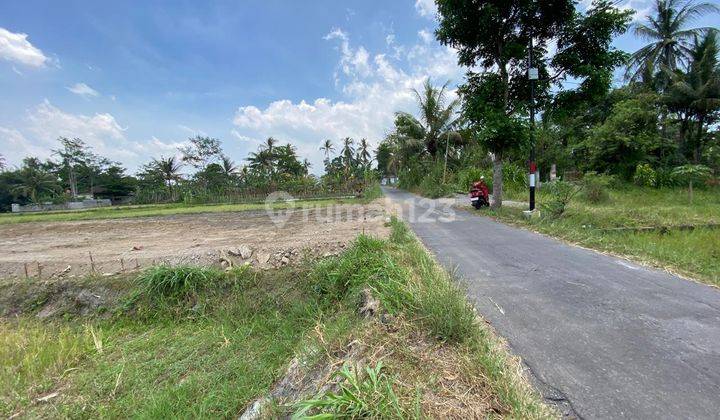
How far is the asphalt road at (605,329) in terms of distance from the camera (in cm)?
179

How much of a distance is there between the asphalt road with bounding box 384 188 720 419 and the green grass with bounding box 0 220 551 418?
382 millimetres

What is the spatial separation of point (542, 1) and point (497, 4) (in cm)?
128

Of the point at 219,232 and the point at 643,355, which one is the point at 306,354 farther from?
the point at 219,232

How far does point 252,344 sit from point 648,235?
27.4 ft

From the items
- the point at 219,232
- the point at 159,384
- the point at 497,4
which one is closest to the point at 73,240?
the point at 219,232

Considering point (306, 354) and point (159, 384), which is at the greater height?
point (306, 354)

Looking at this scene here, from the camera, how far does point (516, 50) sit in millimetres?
8930

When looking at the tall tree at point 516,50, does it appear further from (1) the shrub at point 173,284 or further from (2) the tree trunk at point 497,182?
(1) the shrub at point 173,284

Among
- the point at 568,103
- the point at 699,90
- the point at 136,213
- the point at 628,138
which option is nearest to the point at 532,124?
the point at 568,103

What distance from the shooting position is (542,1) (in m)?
8.64

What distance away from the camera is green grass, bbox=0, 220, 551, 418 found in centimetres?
179

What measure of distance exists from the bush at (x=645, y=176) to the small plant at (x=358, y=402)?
753 inches

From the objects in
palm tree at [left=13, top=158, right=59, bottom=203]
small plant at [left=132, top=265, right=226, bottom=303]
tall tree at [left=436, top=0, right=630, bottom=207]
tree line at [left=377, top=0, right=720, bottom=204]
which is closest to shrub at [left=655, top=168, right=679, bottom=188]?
tree line at [left=377, top=0, right=720, bottom=204]

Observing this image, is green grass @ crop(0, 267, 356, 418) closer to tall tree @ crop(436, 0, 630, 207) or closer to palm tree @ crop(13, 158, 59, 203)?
tall tree @ crop(436, 0, 630, 207)
